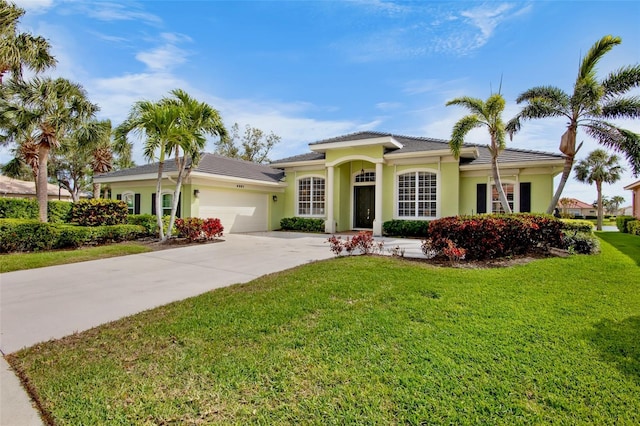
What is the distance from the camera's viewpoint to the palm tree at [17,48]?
34.1 feet

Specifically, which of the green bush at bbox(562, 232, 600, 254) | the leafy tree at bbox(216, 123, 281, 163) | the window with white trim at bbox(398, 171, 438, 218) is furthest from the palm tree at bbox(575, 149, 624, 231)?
the leafy tree at bbox(216, 123, 281, 163)

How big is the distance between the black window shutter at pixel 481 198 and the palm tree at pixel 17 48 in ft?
65.2

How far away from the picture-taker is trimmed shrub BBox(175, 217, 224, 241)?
12.3 metres

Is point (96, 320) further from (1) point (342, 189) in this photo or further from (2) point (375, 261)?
(1) point (342, 189)

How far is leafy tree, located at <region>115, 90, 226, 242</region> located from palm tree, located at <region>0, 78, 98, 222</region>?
6.44 metres

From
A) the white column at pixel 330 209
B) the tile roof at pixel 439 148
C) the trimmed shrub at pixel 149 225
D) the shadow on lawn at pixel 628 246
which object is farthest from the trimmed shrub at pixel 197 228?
the shadow on lawn at pixel 628 246

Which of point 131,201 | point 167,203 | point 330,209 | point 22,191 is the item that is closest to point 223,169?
point 167,203

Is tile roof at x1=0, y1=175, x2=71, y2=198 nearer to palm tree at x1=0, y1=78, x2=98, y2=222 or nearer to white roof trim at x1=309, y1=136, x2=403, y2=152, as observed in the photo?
palm tree at x1=0, y1=78, x2=98, y2=222

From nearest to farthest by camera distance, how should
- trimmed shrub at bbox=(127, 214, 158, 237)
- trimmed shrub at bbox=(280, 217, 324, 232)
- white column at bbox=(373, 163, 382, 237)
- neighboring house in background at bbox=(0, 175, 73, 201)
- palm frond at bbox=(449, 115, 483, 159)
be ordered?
palm frond at bbox=(449, 115, 483, 159)
trimmed shrub at bbox=(127, 214, 158, 237)
white column at bbox=(373, 163, 382, 237)
trimmed shrub at bbox=(280, 217, 324, 232)
neighboring house in background at bbox=(0, 175, 73, 201)

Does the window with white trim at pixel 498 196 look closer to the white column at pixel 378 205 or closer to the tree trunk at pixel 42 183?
the white column at pixel 378 205

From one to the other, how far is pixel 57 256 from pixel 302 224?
11438mm

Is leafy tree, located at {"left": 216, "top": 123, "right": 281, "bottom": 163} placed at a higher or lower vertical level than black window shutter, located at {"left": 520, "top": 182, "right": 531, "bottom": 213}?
higher

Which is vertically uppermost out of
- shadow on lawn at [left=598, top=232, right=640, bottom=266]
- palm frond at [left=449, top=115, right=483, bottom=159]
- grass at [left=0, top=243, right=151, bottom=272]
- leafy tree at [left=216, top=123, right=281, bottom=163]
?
leafy tree at [left=216, top=123, right=281, bottom=163]

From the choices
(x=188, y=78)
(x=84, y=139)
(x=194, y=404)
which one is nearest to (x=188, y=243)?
(x=188, y=78)
